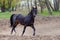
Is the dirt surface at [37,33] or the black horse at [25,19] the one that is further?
the black horse at [25,19]

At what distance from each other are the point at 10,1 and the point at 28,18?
3940 cm

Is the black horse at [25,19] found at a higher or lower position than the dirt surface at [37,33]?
higher

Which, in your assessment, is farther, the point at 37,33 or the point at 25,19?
the point at 37,33

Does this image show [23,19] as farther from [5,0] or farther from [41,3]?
[5,0]

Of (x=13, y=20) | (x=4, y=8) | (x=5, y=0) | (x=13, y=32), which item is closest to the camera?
(x=13, y=20)

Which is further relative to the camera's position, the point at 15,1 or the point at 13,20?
the point at 15,1

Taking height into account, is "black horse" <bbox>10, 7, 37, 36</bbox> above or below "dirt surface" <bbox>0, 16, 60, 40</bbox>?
above

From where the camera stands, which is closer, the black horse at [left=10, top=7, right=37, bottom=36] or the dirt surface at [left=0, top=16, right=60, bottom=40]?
the dirt surface at [left=0, top=16, right=60, bottom=40]

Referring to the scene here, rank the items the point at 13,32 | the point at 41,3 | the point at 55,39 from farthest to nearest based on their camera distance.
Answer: the point at 41,3
the point at 13,32
the point at 55,39

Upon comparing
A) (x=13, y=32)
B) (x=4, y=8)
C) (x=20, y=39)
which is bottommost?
(x=4, y=8)

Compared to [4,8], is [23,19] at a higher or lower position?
higher

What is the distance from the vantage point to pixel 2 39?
→ 8.81m

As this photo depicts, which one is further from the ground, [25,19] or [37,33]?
[25,19]

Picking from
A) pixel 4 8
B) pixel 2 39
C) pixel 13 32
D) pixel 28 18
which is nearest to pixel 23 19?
pixel 28 18
